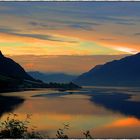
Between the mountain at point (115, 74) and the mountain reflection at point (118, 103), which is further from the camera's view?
the mountain reflection at point (118, 103)

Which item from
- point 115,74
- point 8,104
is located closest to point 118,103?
point 115,74

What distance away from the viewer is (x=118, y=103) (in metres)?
15.1

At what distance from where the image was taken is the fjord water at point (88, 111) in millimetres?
12523

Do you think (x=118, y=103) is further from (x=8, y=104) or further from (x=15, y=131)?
(x=15, y=131)

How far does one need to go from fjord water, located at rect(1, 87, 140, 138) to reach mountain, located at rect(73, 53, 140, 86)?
1.58 feet

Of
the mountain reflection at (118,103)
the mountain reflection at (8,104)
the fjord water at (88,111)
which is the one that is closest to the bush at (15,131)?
the fjord water at (88,111)

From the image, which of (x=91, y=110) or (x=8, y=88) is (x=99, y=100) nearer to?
(x=91, y=110)

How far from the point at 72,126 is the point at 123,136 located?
1.87 m

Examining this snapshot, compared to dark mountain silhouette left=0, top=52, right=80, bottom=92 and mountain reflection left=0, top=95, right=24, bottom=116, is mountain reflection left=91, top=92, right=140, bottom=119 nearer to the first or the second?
dark mountain silhouette left=0, top=52, right=80, bottom=92

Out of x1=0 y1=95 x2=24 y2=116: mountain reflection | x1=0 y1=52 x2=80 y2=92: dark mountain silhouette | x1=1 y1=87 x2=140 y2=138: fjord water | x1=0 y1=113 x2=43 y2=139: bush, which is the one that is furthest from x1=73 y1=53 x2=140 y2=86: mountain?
x1=0 y1=113 x2=43 y2=139: bush

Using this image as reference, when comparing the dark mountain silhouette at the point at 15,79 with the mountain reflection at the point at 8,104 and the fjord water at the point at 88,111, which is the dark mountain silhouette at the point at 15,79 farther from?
the mountain reflection at the point at 8,104

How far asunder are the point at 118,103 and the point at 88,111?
181cm

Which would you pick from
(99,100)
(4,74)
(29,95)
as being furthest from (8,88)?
(99,100)

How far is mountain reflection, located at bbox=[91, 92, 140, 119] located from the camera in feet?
45.0
